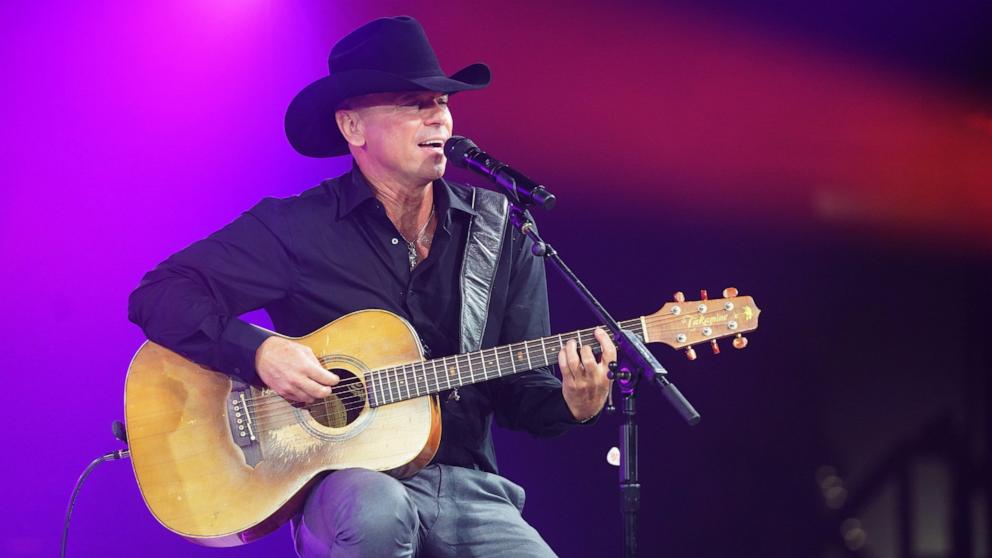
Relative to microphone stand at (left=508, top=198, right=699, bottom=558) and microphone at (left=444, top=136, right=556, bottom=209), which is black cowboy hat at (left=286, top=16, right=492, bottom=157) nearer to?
microphone at (left=444, top=136, right=556, bottom=209)

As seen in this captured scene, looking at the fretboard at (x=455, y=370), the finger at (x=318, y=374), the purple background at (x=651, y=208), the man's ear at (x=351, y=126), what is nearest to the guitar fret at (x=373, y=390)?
the fretboard at (x=455, y=370)

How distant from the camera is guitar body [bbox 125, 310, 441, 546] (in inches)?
125

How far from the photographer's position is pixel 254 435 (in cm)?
328

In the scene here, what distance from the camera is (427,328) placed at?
358cm

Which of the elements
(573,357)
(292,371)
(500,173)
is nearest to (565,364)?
(573,357)

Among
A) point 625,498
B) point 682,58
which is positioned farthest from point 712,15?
point 625,498

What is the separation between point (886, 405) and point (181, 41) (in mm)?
3563

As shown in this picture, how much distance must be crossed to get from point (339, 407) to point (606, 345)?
3.04ft

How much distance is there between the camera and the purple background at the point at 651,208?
426 centimetres

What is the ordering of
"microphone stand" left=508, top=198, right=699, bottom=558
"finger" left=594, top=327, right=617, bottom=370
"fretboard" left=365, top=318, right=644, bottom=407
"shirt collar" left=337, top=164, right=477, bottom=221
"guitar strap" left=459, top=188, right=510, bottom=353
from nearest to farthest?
1. "microphone stand" left=508, top=198, right=699, bottom=558
2. "finger" left=594, top=327, right=617, bottom=370
3. "fretboard" left=365, top=318, right=644, bottom=407
4. "guitar strap" left=459, top=188, right=510, bottom=353
5. "shirt collar" left=337, top=164, right=477, bottom=221

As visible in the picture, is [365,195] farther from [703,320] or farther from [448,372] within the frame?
[703,320]

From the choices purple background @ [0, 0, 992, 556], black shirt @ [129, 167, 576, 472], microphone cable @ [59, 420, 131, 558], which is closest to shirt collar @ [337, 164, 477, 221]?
black shirt @ [129, 167, 576, 472]

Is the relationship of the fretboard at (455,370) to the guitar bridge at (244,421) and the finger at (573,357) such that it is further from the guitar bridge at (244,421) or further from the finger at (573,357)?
the guitar bridge at (244,421)

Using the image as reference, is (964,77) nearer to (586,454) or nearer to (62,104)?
(586,454)
